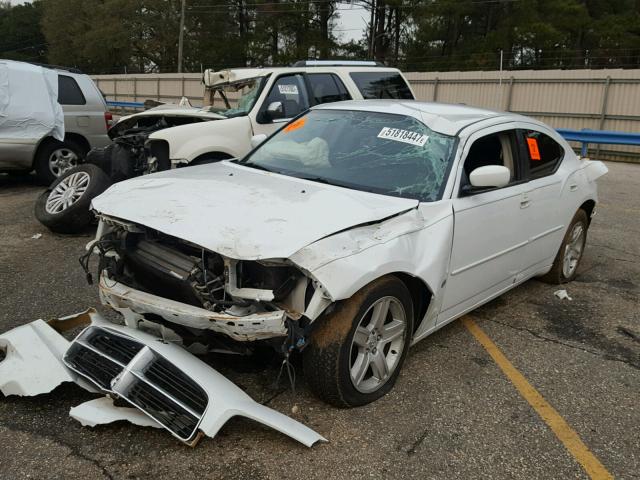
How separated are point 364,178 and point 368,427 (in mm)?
1619

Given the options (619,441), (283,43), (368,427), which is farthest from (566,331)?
(283,43)

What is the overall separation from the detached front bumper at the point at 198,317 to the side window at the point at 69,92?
7.40 meters

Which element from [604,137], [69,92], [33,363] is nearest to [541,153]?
[33,363]

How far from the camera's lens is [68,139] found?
9.64 m

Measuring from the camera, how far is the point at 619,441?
10.5ft

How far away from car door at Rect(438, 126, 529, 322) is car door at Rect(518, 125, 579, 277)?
0.13 m

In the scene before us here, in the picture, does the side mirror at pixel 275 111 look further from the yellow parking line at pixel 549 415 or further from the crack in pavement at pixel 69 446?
the crack in pavement at pixel 69 446

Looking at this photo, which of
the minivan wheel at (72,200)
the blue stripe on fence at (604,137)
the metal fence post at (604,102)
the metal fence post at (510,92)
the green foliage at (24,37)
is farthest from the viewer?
the green foliage at (24,37)

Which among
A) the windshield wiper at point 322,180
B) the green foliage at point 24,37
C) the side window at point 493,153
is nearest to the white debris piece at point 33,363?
the windshield wiper at point 322,180

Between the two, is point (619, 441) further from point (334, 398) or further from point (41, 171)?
point (41, 171)

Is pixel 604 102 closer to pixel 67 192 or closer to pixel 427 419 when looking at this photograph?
pixel 67 192

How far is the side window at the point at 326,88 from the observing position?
806 centimetres

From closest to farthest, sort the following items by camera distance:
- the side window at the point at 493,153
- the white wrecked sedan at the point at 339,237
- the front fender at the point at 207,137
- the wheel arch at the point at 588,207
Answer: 1. the white wrecked sedan at the point at 339,237
2. the side window at the point at 493,153
3. the wheel arch at the point at 588,207
4. the front fender at the point at 207,137

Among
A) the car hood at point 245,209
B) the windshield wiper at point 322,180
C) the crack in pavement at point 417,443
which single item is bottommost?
the crack in pavement at point 417,443
